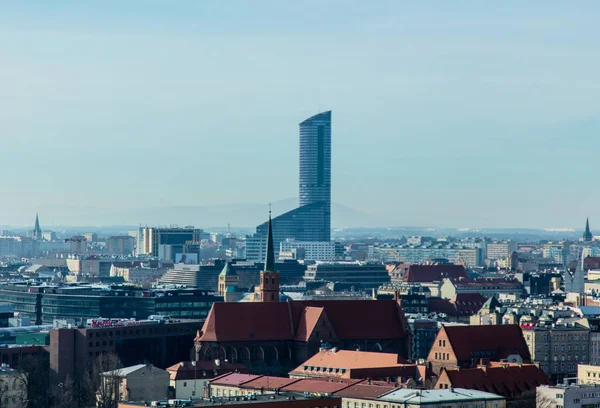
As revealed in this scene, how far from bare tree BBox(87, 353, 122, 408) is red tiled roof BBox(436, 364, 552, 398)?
24349mm

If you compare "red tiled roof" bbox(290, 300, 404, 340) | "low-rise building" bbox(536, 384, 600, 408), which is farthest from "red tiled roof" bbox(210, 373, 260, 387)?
"low-rise building" bbox(536, 384, 600, 408)

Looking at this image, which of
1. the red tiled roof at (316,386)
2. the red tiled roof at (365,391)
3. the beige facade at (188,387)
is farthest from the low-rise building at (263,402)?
the beige facade at (188,387)

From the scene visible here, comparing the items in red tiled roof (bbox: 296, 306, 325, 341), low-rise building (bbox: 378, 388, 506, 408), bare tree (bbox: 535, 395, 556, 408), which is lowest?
bare tree (bbox: 535, 395, 556, 408)

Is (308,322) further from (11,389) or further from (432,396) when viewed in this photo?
(432,396)

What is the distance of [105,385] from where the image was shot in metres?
127

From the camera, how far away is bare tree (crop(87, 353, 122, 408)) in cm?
12419

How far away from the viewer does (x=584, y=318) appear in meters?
162

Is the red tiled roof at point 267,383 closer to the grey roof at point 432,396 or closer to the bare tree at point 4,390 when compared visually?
the grey roof at point 432,396

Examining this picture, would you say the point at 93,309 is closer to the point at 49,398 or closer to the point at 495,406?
the point at 49,398

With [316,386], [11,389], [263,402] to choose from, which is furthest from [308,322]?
[263,402]

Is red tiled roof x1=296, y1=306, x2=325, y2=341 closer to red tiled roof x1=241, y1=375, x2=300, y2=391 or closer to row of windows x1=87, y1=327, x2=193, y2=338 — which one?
row of windows x1=87, y1=327, x2=193, y2=338

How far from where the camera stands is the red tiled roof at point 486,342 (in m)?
143

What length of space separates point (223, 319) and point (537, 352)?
93.8ft

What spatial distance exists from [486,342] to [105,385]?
1388 inches
